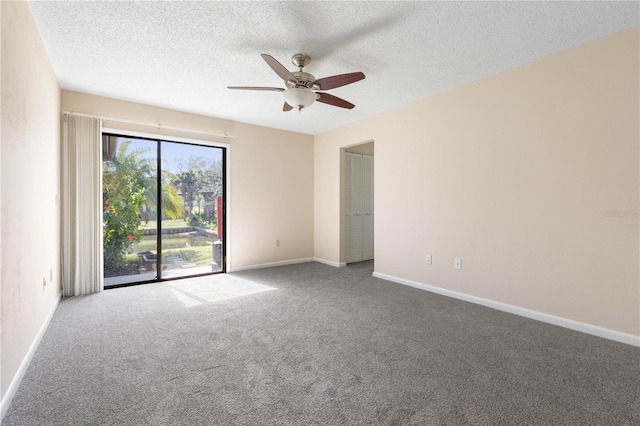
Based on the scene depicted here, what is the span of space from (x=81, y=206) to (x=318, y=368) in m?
3.63

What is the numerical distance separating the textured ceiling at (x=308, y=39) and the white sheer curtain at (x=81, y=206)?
21.8 inches

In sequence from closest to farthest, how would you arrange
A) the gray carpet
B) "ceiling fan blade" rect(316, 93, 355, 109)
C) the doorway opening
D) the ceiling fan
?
the gray carpet < the ceiling fan < "ceiling fan blade" rect(316, 93, 355, 109) < the doorway opening

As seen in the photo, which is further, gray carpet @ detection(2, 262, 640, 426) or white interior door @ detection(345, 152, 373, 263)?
white interior door @ detection(345, 152, 373, 263)

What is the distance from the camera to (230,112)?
4.66 metres

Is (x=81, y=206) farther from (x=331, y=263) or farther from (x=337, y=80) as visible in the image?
(x=331, y=263)

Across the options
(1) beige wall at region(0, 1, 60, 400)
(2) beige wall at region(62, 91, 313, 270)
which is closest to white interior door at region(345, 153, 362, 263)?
(2) beige wall at region(62, 91, 313, 270)

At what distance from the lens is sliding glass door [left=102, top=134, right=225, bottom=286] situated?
4242 millimetres

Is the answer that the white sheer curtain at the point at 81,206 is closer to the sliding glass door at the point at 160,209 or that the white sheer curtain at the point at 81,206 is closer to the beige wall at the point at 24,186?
the sliding glass door at the point at 160,209

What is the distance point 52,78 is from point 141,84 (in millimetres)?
817

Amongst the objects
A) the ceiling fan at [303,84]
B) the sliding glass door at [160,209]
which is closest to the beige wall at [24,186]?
the sliding glass door at [160,209]

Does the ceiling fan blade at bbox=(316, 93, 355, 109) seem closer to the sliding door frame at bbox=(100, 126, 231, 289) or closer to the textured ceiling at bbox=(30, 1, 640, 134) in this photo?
the textured ceiling at bbox=(30, 1, 640, 134)

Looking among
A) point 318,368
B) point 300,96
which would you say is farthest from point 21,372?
point 300,96

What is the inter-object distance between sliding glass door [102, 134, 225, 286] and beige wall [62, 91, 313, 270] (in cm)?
26

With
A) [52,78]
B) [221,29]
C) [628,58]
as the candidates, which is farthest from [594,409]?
[52,78]
